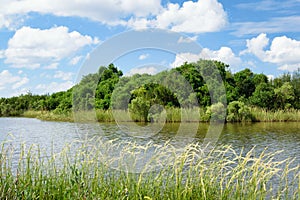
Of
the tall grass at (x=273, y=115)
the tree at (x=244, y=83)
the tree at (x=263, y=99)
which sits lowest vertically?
the tall grass at (x=273, y=115)

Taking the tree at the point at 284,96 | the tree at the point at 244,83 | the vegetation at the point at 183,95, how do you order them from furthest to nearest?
the tree at the point at 244,83 < the tree at the point at 284,96 < the vegetation at the point at 183,95

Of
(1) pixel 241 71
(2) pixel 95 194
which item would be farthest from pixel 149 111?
(2) pixel 95 194

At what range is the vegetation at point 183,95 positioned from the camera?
1808 cm

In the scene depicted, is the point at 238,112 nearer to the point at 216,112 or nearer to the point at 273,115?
the point at 216,112

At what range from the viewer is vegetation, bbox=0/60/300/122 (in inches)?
712

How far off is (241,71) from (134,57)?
2262 centimetres

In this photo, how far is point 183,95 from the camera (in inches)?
831

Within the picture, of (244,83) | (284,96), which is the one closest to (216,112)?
(284,96)

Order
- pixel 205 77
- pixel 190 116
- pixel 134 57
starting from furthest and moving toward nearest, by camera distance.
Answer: pixel 205 77
pixel 190 116
pixel 134 57

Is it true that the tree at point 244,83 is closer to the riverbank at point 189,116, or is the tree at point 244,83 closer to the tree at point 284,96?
the tree at point 284,96

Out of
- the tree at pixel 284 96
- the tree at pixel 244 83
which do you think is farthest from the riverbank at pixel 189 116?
the tree at pixel 244 83

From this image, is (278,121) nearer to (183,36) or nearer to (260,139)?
(260,139)

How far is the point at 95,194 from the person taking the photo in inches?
170

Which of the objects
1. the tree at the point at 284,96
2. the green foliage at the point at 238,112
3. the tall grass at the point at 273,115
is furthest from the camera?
the tree at the point at 284,96
